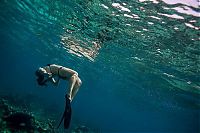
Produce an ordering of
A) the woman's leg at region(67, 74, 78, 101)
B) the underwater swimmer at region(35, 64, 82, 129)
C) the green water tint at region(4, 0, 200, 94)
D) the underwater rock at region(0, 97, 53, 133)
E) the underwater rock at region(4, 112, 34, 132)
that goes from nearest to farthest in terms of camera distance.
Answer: the woman's leg at region(67, 74, 78, 101), the underwater swimmer at region(35, 64, 82, 129), the underwater rock at region(0, 97, 53, 133), the underwater rock at region(4, 112, 34, 132), the green water tint at region(4, 0, 200, 94)

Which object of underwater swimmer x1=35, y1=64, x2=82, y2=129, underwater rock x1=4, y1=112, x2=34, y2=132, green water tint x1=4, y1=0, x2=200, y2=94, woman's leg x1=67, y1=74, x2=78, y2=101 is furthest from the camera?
green water tint x1=4, y1=0, x2=200, y2=94

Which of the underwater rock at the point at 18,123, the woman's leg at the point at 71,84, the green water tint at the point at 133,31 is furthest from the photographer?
the green water tint at the point at 133,31

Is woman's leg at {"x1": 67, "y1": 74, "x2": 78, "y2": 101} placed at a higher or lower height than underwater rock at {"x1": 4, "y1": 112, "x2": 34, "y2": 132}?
higher

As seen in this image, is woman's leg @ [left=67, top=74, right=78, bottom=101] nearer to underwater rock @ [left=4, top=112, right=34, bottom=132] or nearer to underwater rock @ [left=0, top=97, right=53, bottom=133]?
underwater rock @ [left=0, top=97, right=53, bottom=133]

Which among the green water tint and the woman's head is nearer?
the woman's head

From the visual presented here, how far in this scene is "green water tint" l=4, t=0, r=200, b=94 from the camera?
15.0m

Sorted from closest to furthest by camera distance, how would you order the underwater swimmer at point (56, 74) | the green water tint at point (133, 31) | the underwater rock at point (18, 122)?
the underwater swimmer at point (56, 74) → the underwater rock at point (18, 122) → the green water tint at point (133, 31)

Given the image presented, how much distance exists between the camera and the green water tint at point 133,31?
49.2 feet

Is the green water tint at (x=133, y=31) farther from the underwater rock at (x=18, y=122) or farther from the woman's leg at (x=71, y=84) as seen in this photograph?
the underwater rock at (x=18, y=122)

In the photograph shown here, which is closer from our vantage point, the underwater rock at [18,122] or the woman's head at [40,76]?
the woman's head at [40,76]

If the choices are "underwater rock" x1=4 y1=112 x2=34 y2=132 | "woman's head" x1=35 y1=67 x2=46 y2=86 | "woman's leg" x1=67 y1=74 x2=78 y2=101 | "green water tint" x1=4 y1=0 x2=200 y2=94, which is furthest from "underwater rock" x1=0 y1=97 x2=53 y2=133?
"green water tint" x1=4 y1=0 x2=200 y2=94

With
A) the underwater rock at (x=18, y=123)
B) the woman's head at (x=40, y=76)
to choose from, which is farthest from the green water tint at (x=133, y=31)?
the underwater rock at (x=18, y=123)

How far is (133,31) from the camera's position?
60.4 feet

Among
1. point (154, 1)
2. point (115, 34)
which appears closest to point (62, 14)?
point (115, 34)
